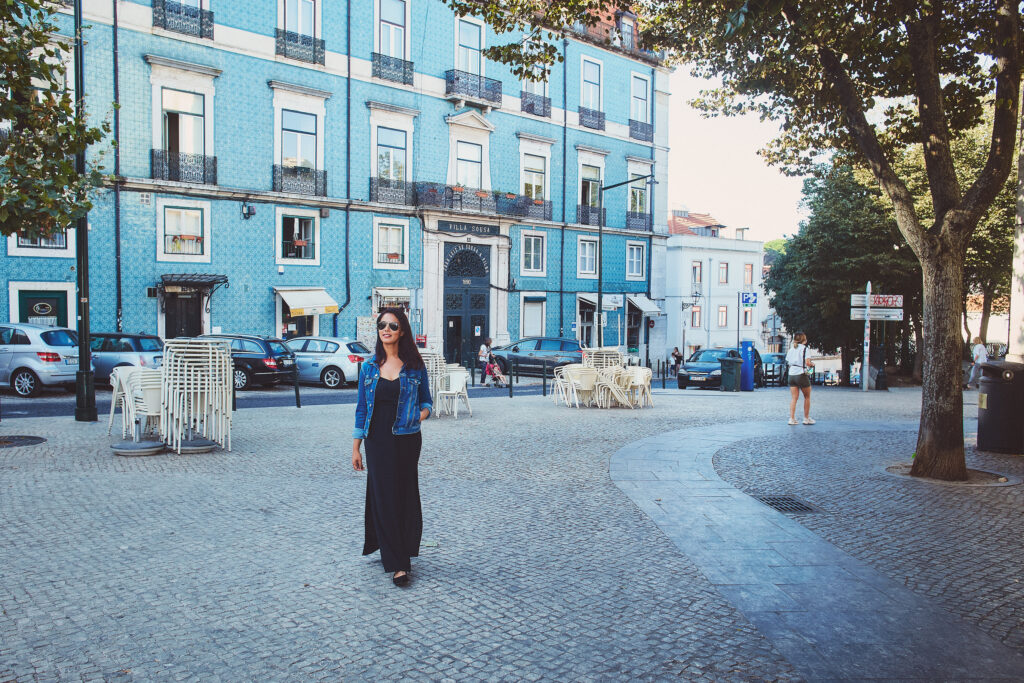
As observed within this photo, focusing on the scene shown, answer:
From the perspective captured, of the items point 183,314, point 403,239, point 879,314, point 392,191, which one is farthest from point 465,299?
point 879,314

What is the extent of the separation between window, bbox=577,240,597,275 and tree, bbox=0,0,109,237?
1132 inches

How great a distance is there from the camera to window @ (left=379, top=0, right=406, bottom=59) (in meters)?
29.7

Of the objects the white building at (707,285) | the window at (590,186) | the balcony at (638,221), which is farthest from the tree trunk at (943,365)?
the white building at (707,285)

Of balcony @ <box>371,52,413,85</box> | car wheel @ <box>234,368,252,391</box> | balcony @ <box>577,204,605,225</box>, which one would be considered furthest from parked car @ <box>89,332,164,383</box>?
balcony @ <box>577,204,605,225</box>

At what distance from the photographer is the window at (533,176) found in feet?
115

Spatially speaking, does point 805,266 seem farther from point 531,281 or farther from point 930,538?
point 930,538

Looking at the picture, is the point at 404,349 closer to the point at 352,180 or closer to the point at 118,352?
the point at 118,352

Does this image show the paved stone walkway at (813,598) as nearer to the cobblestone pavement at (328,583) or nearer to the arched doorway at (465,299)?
the cobblestone pavement at (328,583)

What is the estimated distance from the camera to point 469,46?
106ft

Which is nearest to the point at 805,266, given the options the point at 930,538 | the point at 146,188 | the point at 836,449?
the point at 836,449

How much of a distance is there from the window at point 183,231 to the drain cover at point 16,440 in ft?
50.6

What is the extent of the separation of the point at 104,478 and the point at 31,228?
3.63 meters

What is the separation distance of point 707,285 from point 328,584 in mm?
52424

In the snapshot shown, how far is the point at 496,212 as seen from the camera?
33.6m
